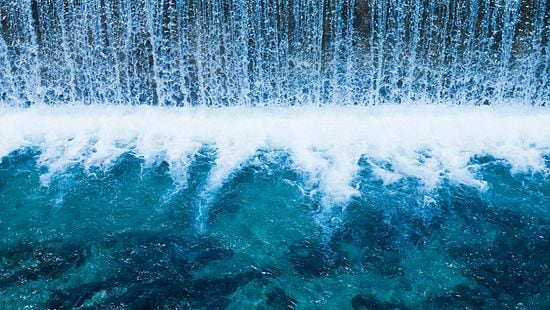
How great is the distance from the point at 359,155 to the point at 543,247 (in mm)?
3055

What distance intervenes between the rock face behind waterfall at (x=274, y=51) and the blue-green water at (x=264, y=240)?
1731 mm

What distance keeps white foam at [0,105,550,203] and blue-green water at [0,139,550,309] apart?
0.72 ft

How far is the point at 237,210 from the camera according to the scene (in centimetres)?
875

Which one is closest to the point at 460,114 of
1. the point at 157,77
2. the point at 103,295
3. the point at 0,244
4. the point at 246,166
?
the point at 246,166

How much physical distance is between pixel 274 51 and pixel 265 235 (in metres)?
3.72

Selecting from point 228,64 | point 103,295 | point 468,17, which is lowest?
point 103,295

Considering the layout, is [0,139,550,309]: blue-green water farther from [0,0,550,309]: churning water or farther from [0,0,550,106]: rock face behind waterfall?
[0,0,550,106]: rock face behind waterfall

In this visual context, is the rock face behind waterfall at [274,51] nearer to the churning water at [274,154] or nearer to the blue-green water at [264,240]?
the churning water at [274,154]

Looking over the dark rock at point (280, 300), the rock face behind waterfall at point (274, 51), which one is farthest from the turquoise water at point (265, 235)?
the rock face behind waterfall at point (274, 51)

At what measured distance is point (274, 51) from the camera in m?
10.5

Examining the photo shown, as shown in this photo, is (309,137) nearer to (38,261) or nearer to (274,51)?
(274,51)

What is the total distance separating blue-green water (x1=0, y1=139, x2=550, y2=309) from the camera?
24.3 ft

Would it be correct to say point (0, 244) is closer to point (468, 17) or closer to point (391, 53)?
point (391, 53)

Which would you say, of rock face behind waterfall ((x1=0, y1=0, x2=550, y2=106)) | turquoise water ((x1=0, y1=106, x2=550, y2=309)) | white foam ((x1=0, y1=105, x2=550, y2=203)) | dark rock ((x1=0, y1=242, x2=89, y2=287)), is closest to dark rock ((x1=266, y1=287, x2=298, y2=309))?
turquoise water ((x1=0, y1=106, x2=550, y2=309))
